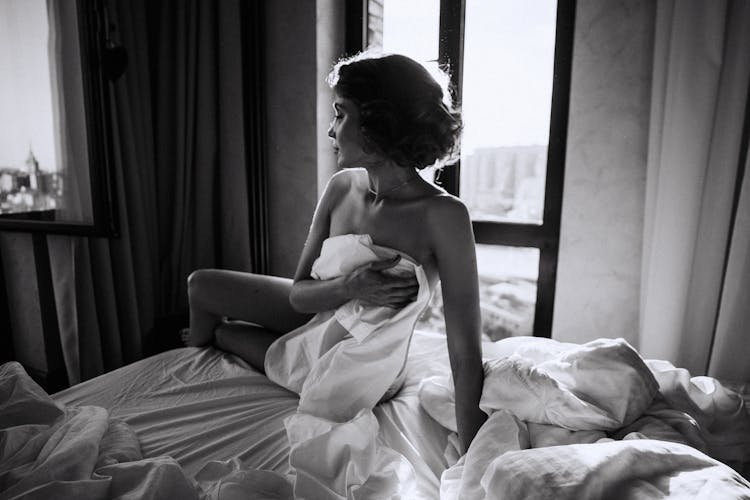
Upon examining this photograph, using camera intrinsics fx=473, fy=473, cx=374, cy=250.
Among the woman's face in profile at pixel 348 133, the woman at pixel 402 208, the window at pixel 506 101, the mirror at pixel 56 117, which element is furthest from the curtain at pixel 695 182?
the mirror at pixel 56 117

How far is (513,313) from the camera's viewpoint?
8.93ft

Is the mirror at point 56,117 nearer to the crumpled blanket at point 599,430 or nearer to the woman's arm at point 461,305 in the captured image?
the woman's arm at point 461,305

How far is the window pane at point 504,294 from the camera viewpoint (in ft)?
6.95

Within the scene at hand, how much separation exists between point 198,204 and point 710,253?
2.16 metres

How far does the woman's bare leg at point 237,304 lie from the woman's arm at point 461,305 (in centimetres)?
59

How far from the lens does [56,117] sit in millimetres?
2123

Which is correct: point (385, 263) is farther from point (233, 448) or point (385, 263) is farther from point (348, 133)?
point (233, 448)

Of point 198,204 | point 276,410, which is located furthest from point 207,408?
point 198,204

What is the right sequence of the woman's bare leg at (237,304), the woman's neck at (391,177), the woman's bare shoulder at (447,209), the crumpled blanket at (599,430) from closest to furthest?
the crumpled blanket at (599,430) → the woman's bare shoulder at (447,209) → the woman's neck at (391,177) → the woman's bare leg at (237,304)

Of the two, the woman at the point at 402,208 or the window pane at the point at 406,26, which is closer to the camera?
the woman at the point at 402,208

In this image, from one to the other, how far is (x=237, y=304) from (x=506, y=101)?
1.36 m

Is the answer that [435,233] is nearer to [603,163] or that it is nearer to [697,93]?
[603,163]

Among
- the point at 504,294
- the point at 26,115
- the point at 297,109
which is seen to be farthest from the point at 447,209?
the point at 26,115

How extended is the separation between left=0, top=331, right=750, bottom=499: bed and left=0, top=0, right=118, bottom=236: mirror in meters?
1.06
